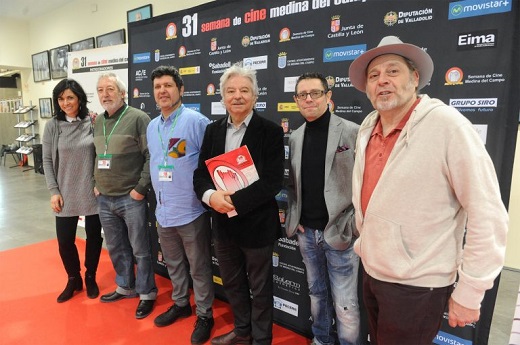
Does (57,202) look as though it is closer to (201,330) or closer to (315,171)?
(201,330)

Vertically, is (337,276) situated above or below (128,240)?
above

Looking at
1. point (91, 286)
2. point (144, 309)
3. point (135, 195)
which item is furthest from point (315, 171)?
point (91, 286)

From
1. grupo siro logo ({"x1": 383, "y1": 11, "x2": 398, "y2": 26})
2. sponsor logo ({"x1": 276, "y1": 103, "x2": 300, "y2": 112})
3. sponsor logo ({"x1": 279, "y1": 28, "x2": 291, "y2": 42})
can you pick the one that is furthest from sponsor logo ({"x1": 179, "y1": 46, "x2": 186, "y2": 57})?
grupo siro logo ({"x1": 383, "y1": 11, "x2": 398, "y2": 26})

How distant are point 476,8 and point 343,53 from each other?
700 millimetres

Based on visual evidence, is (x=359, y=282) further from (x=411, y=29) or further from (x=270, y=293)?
(x=411, y=29)

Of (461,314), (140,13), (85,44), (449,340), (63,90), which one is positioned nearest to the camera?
(461,314)

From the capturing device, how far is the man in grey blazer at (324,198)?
1.77 m

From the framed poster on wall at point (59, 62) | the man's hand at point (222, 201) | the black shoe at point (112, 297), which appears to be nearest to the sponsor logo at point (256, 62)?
the man's hand at point (222, 201)

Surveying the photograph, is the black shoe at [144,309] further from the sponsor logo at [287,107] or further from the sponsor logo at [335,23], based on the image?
the sponsor logo at [335,23]

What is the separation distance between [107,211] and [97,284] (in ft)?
3.22

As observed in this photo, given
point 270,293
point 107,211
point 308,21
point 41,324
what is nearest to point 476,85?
point 308,21

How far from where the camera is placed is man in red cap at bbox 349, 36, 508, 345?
1.06 meters

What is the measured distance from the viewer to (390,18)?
186cm

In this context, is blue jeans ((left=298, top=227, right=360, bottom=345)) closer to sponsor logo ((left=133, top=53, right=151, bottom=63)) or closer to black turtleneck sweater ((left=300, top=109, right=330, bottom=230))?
black turtleneck sweater ((left=300, top=109, right=330, bottom=230))
